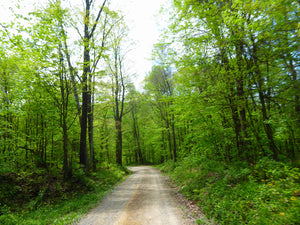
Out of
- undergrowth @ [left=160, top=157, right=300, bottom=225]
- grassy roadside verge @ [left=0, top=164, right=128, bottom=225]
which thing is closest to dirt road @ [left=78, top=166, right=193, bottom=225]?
grassy roadside verge @ [left=0, top=164, right=128, bottom=225]

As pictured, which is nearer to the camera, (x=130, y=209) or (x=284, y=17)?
(x=284, y=17)

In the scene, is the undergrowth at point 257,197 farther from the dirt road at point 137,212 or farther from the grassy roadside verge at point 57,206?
the grassy roadside verge at point 57,206

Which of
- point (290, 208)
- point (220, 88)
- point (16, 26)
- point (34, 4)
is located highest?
point (34, 4)

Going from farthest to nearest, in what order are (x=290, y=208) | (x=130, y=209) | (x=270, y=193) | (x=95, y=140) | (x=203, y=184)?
(x=95, y=140) < (x=203, y=184) < (x=130, y=209) < (x=270, y=193) < (x=290, y=208)

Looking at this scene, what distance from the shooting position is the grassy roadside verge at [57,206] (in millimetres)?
4941

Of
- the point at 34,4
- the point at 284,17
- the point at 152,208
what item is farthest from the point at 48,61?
the point at 284,17

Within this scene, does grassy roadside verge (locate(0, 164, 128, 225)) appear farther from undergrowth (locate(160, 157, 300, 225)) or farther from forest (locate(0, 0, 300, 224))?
undergrowth (locate(160, 157, 300, 225))

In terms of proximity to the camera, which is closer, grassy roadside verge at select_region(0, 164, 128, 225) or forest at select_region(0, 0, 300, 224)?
forest at select_region(0, 0, 300, 224)

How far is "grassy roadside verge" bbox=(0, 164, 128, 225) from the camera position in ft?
16.2

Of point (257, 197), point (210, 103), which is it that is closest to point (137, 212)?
point (257, 197)

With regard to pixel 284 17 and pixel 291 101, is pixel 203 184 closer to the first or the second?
pixel 291 101

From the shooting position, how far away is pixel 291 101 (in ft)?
13.6

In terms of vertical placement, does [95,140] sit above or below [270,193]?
above

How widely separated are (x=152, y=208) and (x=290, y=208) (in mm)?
4078
